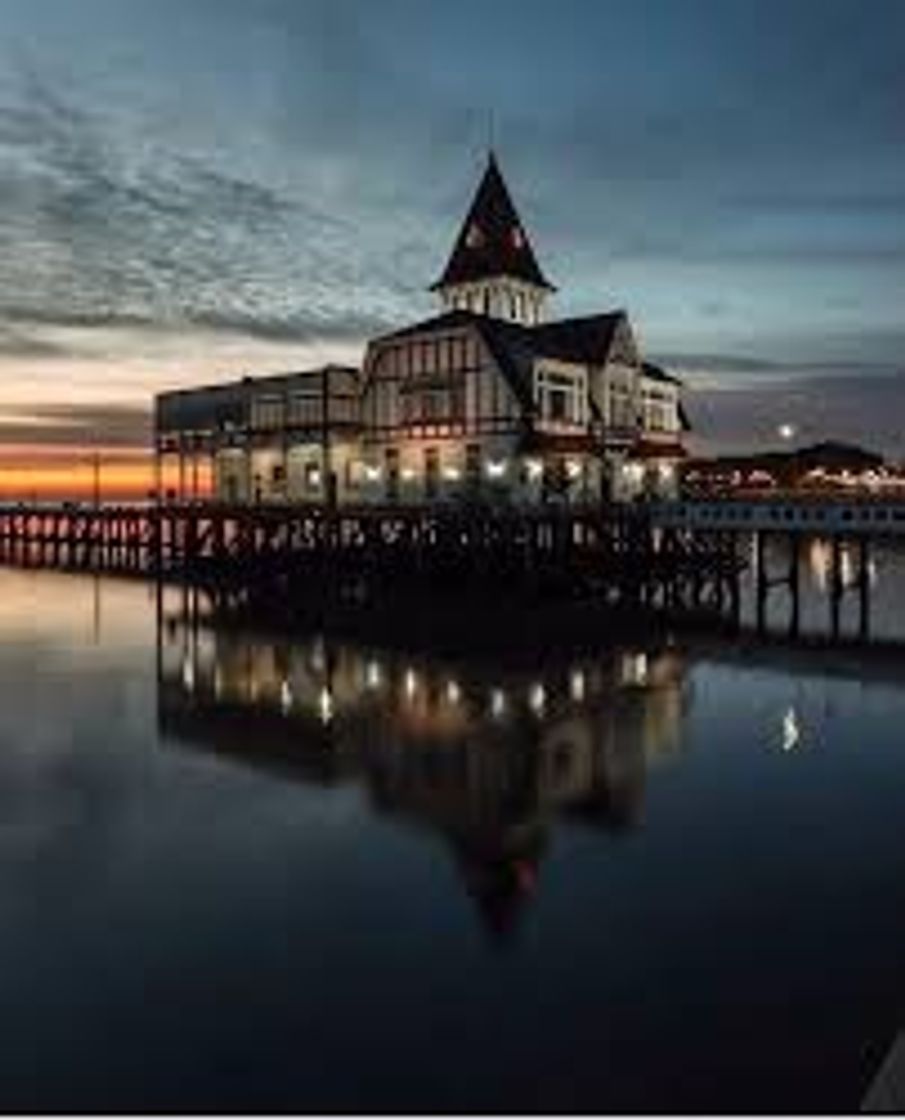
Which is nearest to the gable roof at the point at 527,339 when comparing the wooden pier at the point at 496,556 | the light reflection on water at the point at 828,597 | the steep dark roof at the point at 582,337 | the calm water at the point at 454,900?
the steep dark roof at the point at 582,337

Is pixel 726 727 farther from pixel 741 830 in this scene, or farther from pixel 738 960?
pixel 738 960

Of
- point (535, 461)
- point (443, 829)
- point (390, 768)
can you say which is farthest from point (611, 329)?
point (443, 829)

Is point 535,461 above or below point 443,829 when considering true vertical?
above

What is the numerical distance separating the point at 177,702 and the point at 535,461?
21493 millimetres

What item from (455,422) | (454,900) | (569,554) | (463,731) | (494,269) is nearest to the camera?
(454,900)

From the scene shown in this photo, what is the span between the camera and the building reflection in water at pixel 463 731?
51.6 ft

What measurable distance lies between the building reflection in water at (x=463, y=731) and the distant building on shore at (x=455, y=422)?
13968 mm

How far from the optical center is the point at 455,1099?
8703mm

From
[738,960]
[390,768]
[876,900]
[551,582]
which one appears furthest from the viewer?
[551,582]

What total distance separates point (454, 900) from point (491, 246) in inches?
2098

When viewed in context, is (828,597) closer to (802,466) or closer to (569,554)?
(569,554)

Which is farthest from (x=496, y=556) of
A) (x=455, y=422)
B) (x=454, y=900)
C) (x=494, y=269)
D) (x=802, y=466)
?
(x=802, y=466)

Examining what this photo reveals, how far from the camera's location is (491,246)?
6231cm

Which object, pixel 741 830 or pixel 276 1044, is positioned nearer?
pixel 276 1044
